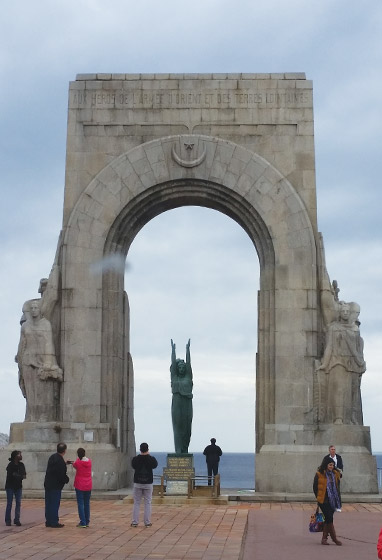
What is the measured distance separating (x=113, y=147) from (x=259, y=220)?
4.06 meters

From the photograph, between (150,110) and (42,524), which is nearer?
(42,524)

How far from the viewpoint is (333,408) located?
23594mm

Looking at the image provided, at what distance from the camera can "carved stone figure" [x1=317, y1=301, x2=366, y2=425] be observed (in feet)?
77.2

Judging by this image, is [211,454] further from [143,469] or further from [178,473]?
[143,469]

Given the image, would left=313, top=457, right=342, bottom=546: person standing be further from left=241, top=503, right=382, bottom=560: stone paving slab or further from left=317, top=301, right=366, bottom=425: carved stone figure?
left=317, top=301, right=366, bottom=425: carved stone figure

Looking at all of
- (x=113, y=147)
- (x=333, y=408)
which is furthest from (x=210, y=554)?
(x=113, y=147)

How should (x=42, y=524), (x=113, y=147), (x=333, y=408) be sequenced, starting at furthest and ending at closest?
(x=113, y=147), (x=333, y=408), (x=42, y=524)

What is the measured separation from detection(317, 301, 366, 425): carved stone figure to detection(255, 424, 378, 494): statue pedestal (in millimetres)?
413

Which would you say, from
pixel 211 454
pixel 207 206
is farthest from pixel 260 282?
pixel 211 454

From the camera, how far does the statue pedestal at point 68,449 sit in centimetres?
Answer: 2309

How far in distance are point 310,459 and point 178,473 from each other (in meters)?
3.14

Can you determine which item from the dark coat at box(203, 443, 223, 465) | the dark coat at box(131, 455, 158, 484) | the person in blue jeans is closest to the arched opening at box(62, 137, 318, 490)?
the dark coat at box(203, 443, 223, 465)

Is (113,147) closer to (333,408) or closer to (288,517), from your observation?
(333,408)

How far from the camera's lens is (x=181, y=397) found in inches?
970
